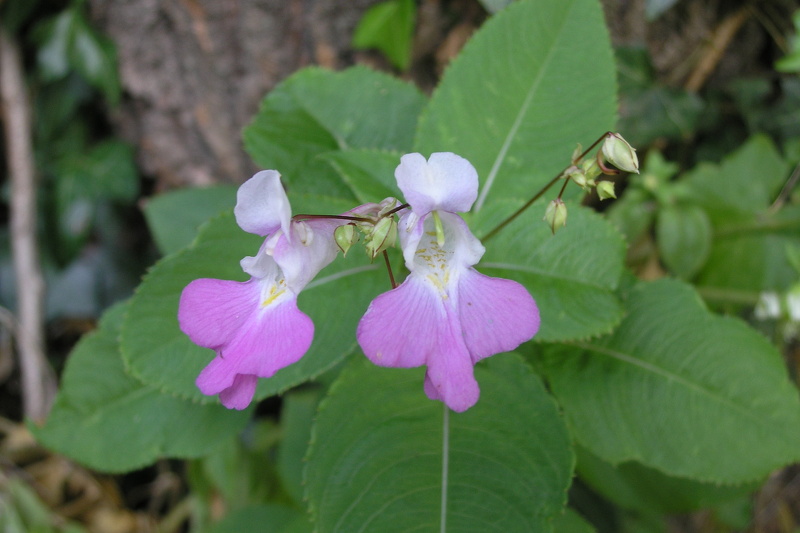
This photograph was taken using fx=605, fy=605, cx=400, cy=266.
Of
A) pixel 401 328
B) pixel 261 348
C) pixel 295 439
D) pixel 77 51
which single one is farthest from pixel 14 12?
pixel 401 328

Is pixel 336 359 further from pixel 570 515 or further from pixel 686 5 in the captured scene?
pixel 686 5

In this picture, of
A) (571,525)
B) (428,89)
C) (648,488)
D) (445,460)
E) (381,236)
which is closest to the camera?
(381,236)

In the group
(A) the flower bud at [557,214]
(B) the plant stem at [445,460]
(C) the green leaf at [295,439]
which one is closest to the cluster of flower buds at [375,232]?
(A) the flower bud at [557,214]

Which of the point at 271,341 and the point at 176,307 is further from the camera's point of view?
the point at 176,307

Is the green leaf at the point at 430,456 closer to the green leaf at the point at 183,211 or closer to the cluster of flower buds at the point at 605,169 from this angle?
the cluster of flower buds at the point at 605,169

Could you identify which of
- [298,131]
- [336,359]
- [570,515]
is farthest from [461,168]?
[570,515]

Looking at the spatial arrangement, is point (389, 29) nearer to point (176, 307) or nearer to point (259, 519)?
point (176, 307)
